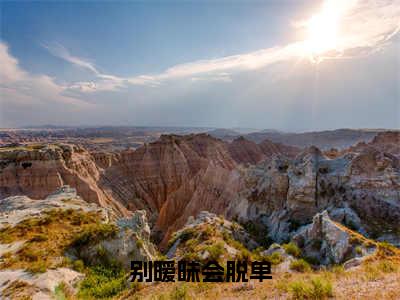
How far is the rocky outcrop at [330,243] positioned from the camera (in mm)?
9875

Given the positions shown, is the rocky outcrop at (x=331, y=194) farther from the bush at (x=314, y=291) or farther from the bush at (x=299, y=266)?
the bush at (x=314, y=291)

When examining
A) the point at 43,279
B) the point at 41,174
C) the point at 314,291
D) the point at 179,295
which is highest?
the point at 314,291

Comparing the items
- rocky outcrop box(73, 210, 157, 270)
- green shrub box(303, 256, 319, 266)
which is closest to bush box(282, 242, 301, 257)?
green shrub box(303, 256, 319, 266)

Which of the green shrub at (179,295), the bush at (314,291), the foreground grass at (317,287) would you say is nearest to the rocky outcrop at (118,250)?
the foreground grass at (317,287)

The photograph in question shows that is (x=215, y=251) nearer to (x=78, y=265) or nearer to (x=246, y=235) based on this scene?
(x=78, y=265)

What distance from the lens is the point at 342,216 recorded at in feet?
46.7

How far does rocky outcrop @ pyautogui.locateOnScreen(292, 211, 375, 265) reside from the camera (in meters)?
9.88

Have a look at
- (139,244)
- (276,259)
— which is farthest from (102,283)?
(276,259)

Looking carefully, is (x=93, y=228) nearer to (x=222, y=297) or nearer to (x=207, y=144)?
(x=222, y=297)

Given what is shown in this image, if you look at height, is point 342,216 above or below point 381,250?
below

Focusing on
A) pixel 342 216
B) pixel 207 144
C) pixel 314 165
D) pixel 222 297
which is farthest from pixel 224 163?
pixel 222 297

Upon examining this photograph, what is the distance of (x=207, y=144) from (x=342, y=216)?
5230 cm

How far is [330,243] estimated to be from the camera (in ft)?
36.5

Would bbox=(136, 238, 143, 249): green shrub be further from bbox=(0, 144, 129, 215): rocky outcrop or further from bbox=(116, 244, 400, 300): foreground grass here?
bbox=(0, 144, 129, 215): rocky outcrop
